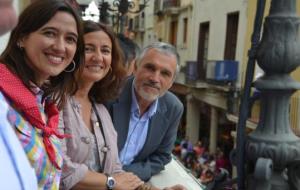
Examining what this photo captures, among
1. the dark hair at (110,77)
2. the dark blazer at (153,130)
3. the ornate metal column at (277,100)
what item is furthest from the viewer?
the dark blazer at (153,130)

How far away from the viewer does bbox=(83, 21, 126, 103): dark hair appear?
2.44m

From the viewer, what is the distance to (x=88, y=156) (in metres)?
2.24

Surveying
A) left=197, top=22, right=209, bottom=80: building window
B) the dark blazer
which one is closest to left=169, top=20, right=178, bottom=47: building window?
left=197, top=22, right=209, bottom=80: building window

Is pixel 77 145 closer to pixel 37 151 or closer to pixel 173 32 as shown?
pixel 37 151

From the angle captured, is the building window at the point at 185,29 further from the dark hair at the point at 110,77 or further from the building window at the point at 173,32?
the dark hair at the point at 110,77

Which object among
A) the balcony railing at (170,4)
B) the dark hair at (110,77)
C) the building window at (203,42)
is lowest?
the building window at (203,42)

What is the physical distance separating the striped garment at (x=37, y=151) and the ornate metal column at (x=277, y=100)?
0.63 meters

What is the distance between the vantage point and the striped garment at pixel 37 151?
4.89ft

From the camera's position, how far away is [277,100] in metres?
1.67

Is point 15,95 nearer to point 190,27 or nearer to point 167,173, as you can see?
point 167,173

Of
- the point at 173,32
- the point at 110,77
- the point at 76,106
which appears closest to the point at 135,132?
the point at 110,77

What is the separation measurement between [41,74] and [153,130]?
1014mm

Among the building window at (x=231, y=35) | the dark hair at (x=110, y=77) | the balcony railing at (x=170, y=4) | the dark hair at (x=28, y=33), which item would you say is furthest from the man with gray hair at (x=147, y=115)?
the balcony railing at (x=170, y=4)

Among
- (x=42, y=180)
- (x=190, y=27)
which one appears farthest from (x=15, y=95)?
(x=190, y=27)
